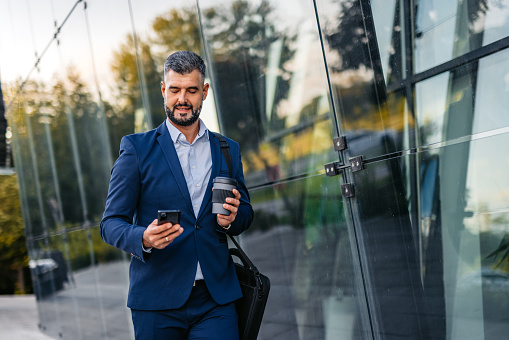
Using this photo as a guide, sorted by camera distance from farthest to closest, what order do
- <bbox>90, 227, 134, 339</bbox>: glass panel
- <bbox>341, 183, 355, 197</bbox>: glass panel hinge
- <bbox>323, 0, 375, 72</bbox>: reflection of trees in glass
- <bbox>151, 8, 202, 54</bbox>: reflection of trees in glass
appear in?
<bbox>90, 227, 134, 339</bbox>: glass panel, <bbox>151, 8, 202, 54</bbox>: reflection of trees in glass, <bbox>341, 183, 355, 197</bbox>: glass panel hinge, <bbox>323, 0, 375, 72</bbox>: reflection of trees in glass

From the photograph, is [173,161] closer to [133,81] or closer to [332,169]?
[332,169]

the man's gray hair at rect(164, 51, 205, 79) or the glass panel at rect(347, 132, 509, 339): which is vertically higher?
the man's gray hair at rect(164, 51, 205, 79)

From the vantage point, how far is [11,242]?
83.7 ft

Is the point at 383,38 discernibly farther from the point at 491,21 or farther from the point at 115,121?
the point at 115,121

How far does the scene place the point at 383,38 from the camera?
123 inches

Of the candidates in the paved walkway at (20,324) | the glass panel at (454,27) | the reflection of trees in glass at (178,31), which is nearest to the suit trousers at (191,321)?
the glass panel at (454,27)

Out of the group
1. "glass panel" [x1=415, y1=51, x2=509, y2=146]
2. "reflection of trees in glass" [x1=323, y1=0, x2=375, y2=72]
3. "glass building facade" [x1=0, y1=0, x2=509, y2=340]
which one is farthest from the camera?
"reflection of trees in glass" [x1=323, y1=0, x2=375, y2=72]

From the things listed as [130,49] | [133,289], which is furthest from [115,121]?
[133,289]

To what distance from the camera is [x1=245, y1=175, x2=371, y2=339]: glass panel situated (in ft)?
11.8

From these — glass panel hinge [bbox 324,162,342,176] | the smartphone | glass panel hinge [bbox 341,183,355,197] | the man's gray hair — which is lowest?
glass panel hinge [bbox 341,183,355,197]

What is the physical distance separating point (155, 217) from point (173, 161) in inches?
9.5

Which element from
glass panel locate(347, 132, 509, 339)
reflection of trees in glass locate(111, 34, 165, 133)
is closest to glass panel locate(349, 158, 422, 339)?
glass panel locate(347, 132, 509, 339)

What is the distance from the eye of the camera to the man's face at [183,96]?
241 centimetres

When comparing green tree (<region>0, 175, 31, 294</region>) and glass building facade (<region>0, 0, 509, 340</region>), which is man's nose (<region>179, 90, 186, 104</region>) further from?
green tree (<region>0, 175, 31, 294</region>)
